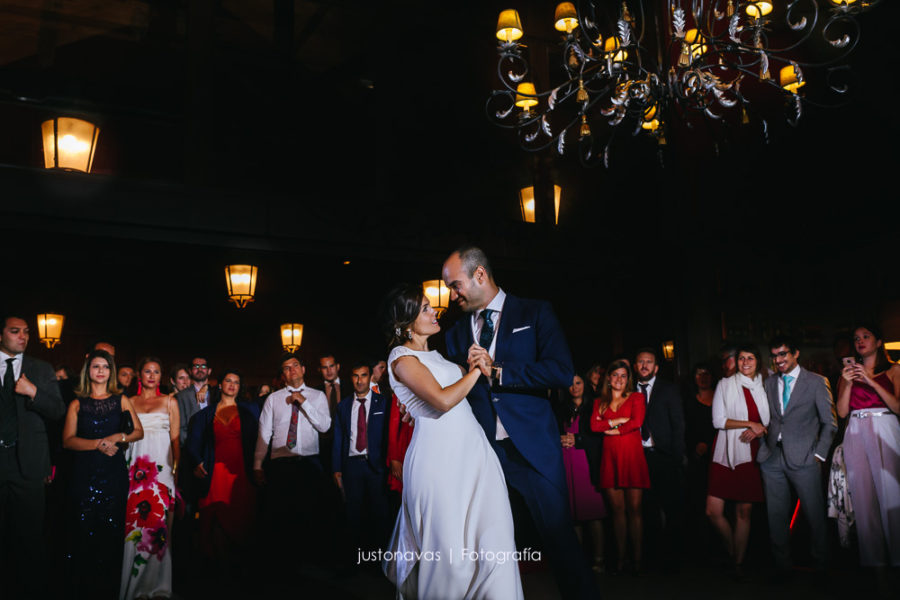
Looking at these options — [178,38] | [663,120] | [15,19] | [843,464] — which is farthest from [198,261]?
[843,464]

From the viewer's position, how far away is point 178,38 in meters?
9.24

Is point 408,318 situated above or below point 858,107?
below

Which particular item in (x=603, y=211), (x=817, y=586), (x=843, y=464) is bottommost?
(x=817, y=586)

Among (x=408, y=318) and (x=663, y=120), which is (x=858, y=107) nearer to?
(x=663, y=120)

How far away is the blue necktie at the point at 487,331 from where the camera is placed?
9.41 feet

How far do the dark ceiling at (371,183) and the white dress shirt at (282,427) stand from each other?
92.6 inches

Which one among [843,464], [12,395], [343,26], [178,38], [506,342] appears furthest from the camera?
[343,26]

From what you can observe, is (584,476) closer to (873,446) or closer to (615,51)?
(873,446)

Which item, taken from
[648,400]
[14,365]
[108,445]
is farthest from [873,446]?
Answer: [14,365]

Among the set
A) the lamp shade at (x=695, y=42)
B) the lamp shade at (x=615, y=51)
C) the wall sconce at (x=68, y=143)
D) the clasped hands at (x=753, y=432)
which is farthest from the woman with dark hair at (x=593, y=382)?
the wall sconce at (x=68, y=143)

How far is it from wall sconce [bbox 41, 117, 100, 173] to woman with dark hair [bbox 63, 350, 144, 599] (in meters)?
3.02

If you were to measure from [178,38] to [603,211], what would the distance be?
6.64m

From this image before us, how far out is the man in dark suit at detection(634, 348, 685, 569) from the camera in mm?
5145

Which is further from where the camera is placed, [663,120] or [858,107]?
[858,107]
